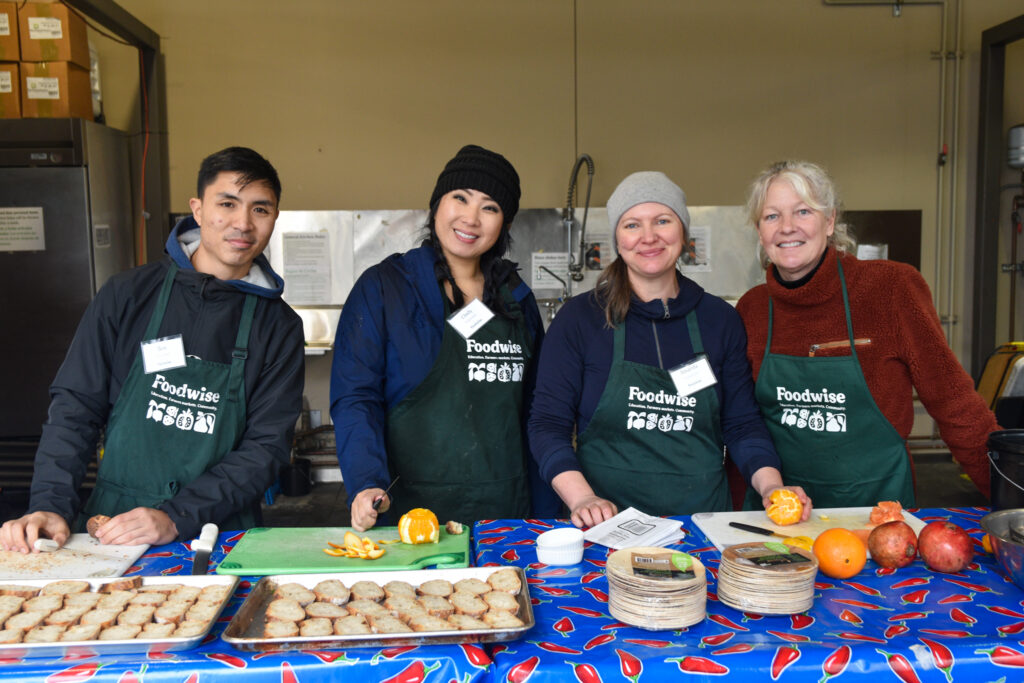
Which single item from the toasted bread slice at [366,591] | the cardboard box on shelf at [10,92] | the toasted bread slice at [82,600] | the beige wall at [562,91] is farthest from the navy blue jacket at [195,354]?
the beige wall at [562,91]

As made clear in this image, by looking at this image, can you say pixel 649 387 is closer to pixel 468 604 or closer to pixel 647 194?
pixel 647 194

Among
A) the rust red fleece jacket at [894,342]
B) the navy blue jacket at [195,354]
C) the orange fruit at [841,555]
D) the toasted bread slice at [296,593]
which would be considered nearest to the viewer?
the toasted bread slice at [296,593]

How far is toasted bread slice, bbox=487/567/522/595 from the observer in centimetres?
127

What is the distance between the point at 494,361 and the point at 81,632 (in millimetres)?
1200

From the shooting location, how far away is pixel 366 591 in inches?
50.1

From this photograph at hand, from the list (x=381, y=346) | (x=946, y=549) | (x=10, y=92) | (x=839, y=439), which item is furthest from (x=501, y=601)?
(x=10, y=92)

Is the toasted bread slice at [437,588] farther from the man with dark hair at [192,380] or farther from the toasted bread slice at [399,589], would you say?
the man with dark hair at [192,380]

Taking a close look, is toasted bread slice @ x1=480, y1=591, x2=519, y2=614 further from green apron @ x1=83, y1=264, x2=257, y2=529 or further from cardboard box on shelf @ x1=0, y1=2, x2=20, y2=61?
cardboard box on shelf @ x1=0, y1=2, x2=20, y2=61

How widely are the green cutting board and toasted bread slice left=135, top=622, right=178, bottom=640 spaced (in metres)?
0.25

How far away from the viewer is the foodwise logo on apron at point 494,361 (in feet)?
6.80

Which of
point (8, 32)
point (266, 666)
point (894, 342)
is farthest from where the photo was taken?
point (8, 32)

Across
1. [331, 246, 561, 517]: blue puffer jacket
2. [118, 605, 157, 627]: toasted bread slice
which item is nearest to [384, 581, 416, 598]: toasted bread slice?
[118, 605, 157, 627]: toasted bread slice

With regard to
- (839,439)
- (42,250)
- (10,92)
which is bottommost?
(839,439)

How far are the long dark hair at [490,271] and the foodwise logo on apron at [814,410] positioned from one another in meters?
0.79
